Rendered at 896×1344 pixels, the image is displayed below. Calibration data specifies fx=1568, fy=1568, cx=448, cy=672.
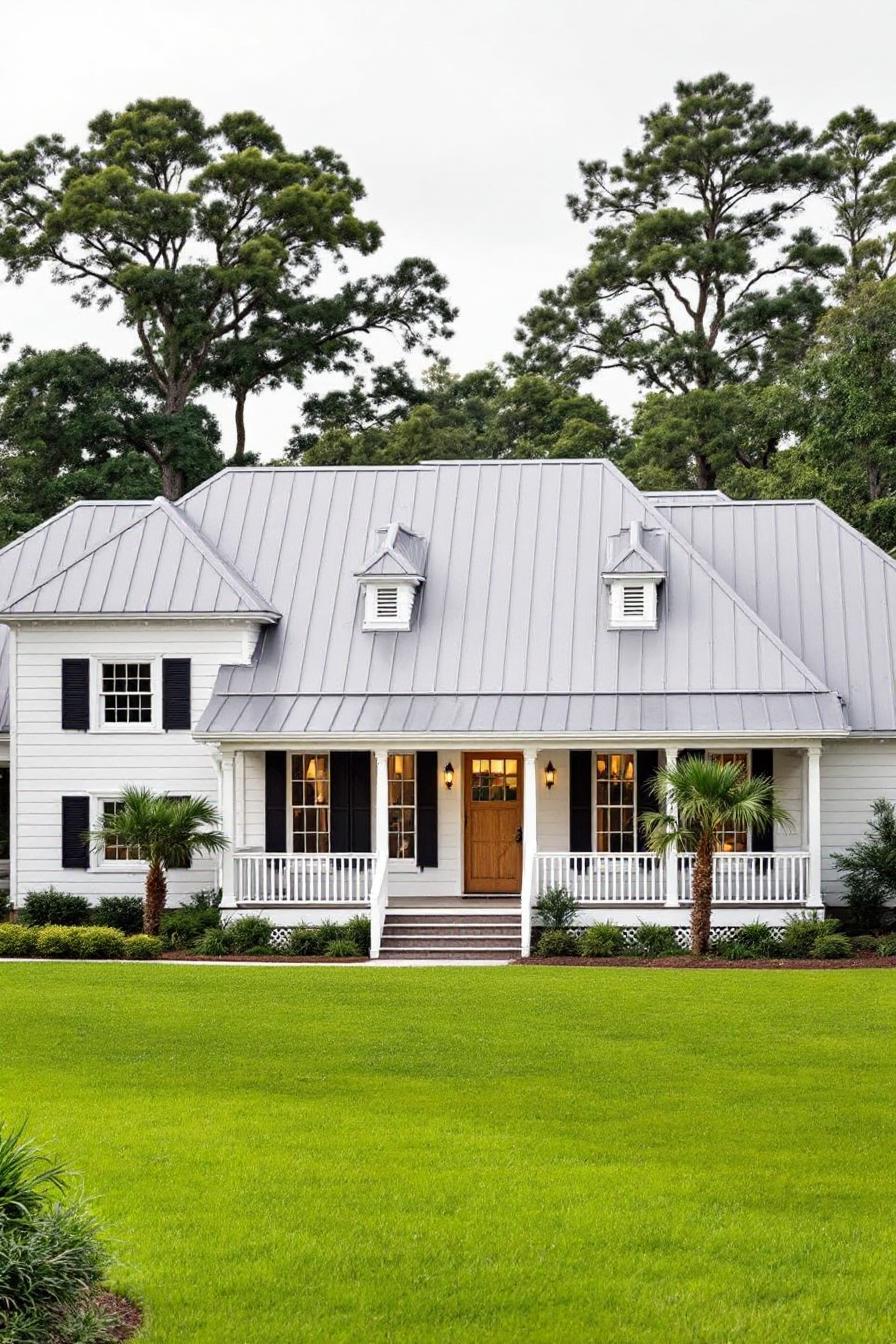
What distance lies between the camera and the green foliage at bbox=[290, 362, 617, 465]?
159 ft

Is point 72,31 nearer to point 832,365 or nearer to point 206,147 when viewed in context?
point 206,147

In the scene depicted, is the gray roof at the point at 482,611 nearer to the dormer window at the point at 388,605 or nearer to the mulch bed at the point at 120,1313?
the dormer window at the point at 388,605

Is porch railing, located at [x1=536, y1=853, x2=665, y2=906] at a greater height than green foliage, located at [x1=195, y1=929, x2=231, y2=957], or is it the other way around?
porch railing, located at [x1=536, y1=853, x2=665, y2=906]

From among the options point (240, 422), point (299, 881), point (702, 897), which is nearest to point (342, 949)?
point (299, 881)

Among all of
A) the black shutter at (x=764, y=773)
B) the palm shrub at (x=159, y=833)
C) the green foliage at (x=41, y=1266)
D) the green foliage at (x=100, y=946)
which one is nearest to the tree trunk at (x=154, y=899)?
the palm shrub at (x=159, y=833)

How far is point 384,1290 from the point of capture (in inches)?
316

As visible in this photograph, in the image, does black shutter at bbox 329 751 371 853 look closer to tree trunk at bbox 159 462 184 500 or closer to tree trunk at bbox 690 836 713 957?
tree trunk at bbox 690 836 713 957

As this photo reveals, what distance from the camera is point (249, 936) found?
79.9ft

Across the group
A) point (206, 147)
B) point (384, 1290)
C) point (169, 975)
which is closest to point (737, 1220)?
point (384, 1290)

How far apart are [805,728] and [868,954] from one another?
358cm

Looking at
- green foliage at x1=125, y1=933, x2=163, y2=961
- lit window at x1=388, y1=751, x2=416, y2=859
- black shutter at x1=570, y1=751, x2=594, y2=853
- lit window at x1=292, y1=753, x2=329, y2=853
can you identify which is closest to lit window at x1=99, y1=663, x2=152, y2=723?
lit window at x1=292, y1=753, x2=329, y2=853

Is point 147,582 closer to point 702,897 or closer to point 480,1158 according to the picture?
point 702,897

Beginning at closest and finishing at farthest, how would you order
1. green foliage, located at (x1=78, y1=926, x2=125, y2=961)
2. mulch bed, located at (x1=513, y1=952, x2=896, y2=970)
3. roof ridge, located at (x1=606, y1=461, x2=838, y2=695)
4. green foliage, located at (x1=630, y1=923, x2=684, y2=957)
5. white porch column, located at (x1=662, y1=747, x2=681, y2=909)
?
mulch bed, located at (x1=513, y1=952, x2=896, y2=970) < green foliage, located at (x1=78, y1=926, x2=125, y2=961) < green foliage, located at (x1=630, y1=923, x2=684, y2=957) < white porch column, located at (x1=662, y1=747, x2=681, y2=909) < roof ridge, located at (x1=606, y1=461, x2=838, y2=695)

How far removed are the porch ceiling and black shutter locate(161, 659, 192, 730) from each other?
0.90 metres
